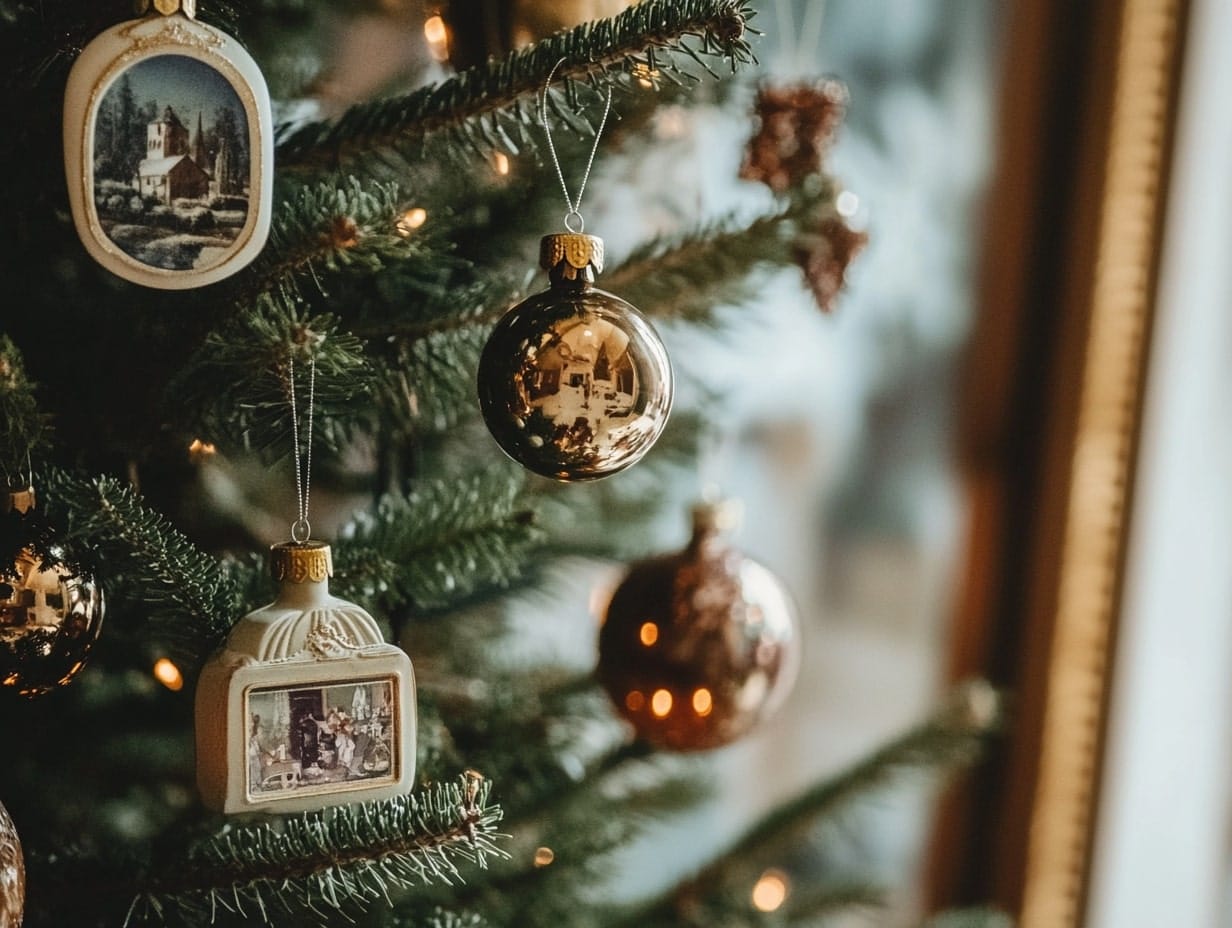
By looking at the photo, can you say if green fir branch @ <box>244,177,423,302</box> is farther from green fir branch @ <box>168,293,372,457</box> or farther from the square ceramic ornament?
the square ceramic ornament

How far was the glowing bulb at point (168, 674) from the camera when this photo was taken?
0.60 m

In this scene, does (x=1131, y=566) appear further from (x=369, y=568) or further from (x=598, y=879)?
(x=369, y=568)

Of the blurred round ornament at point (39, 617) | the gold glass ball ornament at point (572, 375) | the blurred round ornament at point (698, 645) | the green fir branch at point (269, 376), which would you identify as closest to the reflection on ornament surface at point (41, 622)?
the blurred round ornament at point (39, 617)

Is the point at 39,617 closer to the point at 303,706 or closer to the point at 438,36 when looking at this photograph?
the point at 303,706

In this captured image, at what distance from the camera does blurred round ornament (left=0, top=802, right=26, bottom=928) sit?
45 cm

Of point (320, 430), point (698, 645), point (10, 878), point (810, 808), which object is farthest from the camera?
point (810, 808)

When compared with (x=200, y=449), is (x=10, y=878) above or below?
below

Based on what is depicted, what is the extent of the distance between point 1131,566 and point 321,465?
0.86m

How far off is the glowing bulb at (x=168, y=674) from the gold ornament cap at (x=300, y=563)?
137mm

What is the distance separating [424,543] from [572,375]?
0.14m

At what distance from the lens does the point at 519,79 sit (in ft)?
1.70

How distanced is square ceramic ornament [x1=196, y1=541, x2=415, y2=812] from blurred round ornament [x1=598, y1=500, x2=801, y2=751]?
0.75 feet

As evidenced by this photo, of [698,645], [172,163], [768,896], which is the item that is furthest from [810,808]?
[172,163]

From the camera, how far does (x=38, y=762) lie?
25.2 inches
